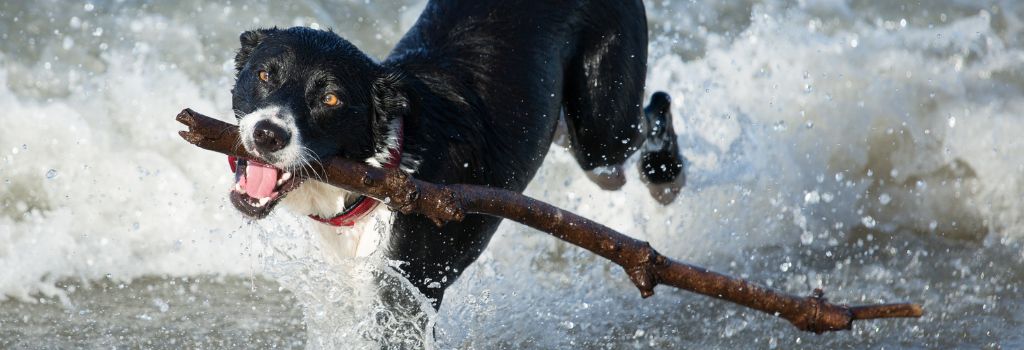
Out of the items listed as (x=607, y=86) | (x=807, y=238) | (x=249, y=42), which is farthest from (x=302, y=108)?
(x=807, y=238)

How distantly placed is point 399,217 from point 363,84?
440 mm

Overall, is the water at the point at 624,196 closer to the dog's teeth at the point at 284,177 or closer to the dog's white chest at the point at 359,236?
the dog's white chest at the point at 359,236

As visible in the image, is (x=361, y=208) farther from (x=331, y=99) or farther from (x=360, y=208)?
(x=331, y=99)

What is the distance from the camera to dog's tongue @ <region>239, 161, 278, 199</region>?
320 centimetres

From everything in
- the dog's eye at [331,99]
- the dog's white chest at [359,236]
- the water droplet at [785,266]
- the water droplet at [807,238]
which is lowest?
the dog's white chest at [359,236]

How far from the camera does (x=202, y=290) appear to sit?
5035 millimetres

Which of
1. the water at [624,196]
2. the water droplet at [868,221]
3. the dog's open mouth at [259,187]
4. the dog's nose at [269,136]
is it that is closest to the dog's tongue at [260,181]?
the dog's open mouth at [259,187]

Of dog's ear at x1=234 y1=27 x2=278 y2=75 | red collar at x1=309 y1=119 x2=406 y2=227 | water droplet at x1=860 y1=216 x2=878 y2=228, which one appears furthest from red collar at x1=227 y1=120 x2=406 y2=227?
water droplet at x1=860 y1=216 x2=878 y2=228

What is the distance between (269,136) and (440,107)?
77cm

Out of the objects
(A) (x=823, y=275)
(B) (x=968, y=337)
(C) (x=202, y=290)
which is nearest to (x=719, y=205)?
(A) (x=823, y=275)

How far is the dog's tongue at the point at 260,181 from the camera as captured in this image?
3195 millimetres

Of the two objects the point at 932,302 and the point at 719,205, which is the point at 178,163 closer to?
the point at 719,205

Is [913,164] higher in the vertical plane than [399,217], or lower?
higher

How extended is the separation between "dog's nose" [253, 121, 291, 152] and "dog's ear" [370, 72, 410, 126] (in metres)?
0.36
